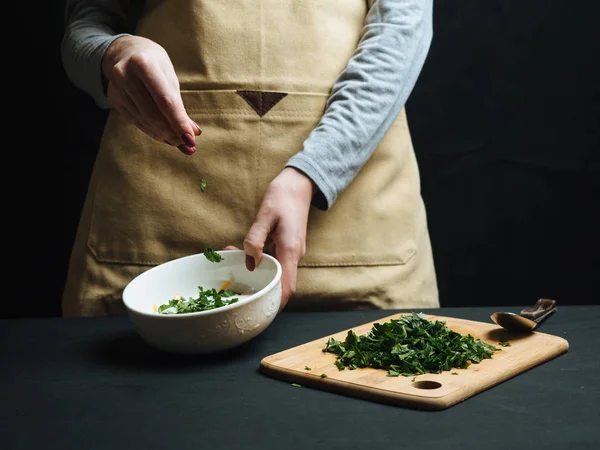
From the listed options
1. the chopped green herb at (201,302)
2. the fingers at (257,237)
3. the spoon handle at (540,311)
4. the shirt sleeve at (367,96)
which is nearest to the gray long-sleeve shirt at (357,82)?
the shirt sleeve at (367,96)

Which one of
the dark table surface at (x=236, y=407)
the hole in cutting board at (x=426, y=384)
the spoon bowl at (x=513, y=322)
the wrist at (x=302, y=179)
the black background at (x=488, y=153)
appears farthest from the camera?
the black background at (x=488, y=153)

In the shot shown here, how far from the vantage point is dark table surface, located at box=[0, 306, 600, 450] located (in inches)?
26.8

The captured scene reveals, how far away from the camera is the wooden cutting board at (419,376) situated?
77cm

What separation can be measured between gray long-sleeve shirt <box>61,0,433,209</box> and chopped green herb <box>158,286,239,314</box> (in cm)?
24

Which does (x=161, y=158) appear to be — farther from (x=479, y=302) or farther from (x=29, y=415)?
(x=479, y=302)

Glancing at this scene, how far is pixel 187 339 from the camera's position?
888 millimetres

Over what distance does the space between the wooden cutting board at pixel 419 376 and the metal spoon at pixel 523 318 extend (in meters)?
0.01

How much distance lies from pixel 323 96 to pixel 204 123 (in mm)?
213

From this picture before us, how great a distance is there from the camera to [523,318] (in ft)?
3.22

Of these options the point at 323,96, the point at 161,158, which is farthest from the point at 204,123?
the point at 323,96

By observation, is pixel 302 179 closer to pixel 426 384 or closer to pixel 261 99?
pixel 261 99

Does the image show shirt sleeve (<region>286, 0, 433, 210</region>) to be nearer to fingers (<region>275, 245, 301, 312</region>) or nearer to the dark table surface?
fingers (<region>275, 245, 301, 312</region>)

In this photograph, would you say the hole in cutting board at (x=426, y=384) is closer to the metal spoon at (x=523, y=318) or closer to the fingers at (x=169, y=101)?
the metal spoon at (x=523, y=318)

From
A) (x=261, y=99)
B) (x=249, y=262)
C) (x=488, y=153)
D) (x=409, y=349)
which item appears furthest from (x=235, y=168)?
(x=488, y=153)
